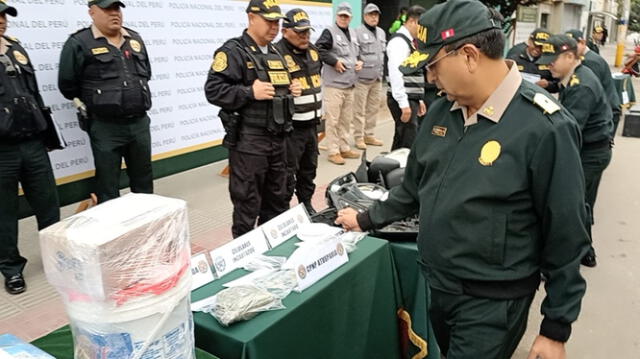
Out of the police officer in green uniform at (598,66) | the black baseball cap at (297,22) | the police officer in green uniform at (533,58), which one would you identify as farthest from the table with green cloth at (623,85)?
the black baseball cap at (297,22)

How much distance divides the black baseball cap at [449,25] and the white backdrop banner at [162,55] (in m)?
3.36

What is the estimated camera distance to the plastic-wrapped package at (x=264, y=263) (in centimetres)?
193

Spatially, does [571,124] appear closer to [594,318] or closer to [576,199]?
[576,199]

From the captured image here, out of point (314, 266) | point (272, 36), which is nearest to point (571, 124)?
point (314, 266)

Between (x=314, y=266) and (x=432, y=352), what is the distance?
33.3 inches

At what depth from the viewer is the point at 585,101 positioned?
11.4ft

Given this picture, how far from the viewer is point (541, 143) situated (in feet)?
4.44

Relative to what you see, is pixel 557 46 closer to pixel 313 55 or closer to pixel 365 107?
pixel 313 55

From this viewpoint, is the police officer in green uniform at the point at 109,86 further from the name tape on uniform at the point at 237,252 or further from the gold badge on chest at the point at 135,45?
the name tape on uniform at the point at 237,252

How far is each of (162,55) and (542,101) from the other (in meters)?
4.18

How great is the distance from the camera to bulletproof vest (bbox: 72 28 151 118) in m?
3.57

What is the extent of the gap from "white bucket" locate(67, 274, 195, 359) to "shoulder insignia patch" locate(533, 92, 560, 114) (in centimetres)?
107

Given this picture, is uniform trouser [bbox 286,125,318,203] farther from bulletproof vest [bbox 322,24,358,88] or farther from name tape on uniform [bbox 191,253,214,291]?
bulletproof vest [bbox 322,24,358,88]

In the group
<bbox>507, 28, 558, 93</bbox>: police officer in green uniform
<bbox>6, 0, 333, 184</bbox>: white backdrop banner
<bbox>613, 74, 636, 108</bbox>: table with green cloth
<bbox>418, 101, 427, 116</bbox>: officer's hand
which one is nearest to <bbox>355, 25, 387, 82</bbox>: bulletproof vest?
<bbox>6, 0, 333, 184</bbox>: white backdrop banner
